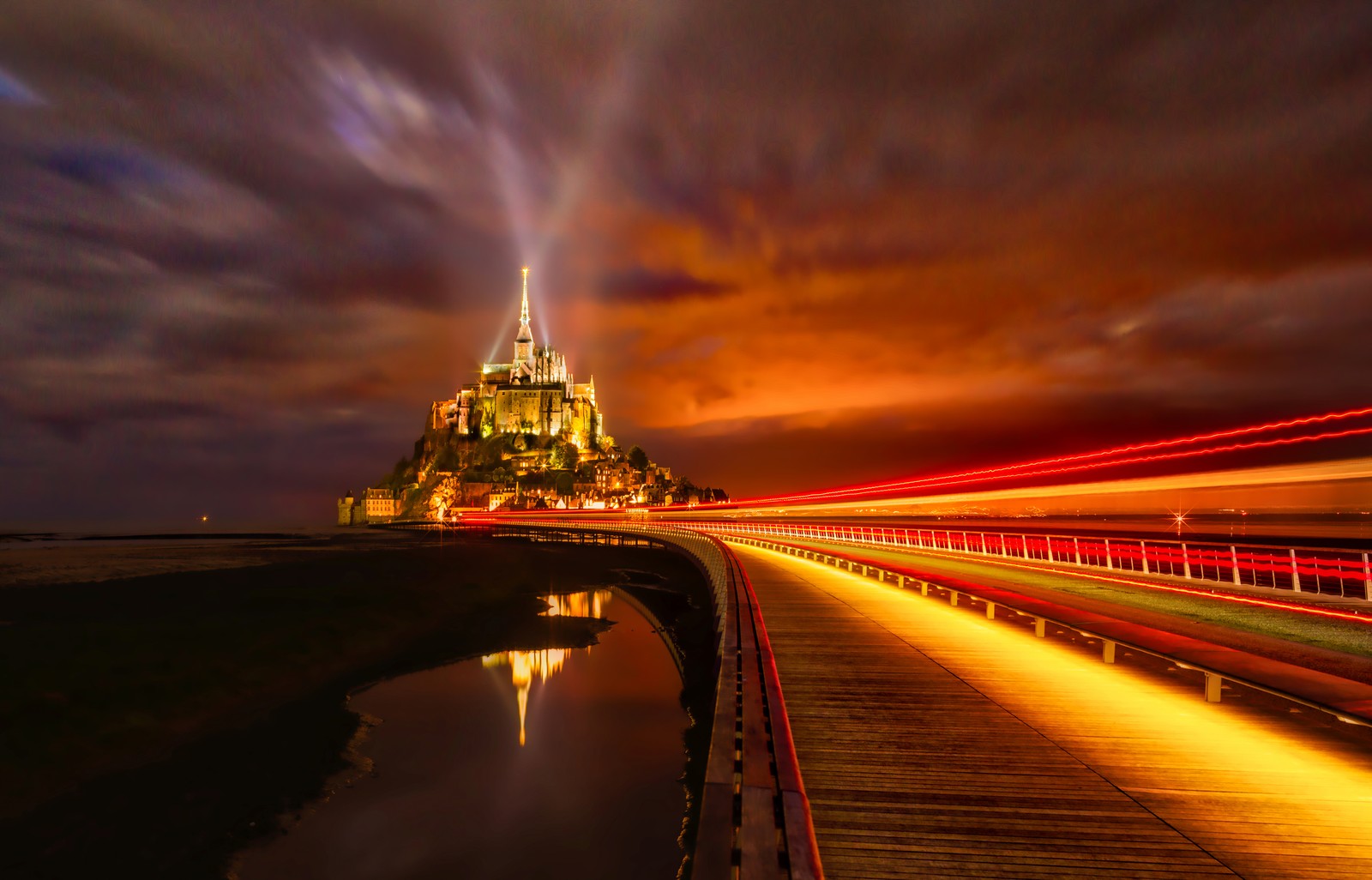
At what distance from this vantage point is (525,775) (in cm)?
1449

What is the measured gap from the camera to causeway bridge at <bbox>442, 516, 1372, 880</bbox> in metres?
4.97

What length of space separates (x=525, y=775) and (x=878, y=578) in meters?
14.8

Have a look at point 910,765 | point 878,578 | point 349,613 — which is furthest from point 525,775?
point 349,613

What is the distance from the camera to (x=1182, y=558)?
24.4m

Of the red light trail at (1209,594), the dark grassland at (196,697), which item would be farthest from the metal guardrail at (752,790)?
the red light trail at (1209,594)

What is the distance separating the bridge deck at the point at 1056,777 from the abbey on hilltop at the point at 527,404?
169m

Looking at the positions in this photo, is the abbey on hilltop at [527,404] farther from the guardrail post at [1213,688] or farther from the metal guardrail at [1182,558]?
the guardrail post at [1213,688]

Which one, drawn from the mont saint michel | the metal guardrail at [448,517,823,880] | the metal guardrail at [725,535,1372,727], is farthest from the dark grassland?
the mont saint michel

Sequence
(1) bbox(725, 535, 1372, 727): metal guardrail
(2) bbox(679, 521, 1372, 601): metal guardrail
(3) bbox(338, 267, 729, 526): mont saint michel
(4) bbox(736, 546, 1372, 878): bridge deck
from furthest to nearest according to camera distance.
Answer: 1. (3) bbox(338, 267, 729, 526): mont saint michel
2. (2) bbox(679, 521, 1372, 601): metal guardrail
3. (1) bbox(725, 535, 1372, 727): metal guardrail
4. (4) bbox(736, 546, 1372, 878): bridge deck

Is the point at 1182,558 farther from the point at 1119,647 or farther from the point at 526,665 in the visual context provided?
the point at 526,665

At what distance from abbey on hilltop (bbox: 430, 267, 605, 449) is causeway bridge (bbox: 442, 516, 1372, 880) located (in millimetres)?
166560

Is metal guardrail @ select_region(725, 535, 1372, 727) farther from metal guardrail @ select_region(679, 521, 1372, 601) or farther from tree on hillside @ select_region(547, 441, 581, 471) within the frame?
tree on hillside @ select_region(547, 441, 581, 471)

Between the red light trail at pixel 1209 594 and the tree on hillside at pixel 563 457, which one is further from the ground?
the tree on hillside at pixel 563 457

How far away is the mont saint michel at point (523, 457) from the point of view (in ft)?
535
